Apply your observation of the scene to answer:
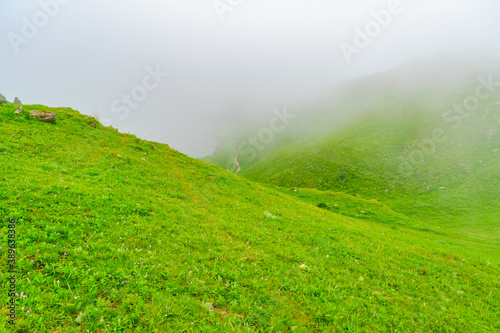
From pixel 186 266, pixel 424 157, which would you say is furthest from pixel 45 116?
pixel 424 157

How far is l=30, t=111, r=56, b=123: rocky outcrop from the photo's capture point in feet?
69.9

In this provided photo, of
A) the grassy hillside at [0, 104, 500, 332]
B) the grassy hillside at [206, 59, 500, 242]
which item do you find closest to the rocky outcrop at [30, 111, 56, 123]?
the grassy hillside at [0, 104, 500, 332]

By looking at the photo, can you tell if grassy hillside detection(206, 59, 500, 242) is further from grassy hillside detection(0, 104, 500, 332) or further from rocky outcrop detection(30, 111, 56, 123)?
rocky outcrop detection(30, 111, 56, 123)

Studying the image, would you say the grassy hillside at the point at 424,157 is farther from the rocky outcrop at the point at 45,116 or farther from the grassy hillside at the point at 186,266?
the rocky outcrop at the point at 45,116

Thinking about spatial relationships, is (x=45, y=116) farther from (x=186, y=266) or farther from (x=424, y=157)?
(x=424, y=157)

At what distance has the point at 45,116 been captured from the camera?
21828mm

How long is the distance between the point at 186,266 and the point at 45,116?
25.3 m

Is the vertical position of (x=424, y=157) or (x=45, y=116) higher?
(x=45, y=116)

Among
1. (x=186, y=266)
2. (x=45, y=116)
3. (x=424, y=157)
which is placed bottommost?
(x=186, y=266)

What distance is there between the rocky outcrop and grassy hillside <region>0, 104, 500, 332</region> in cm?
254

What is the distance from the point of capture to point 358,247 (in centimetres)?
1529

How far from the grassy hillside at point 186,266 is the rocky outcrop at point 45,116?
254 cm

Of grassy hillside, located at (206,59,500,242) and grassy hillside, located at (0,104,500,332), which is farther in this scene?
grassy hillside, located at (206,59,500,242)

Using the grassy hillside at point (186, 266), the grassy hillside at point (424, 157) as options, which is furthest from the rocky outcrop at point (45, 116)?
→ the grassy hillside at point (424, 157)
